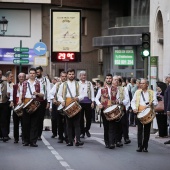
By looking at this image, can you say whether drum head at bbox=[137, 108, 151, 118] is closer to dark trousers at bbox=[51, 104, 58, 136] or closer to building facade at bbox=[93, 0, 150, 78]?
dark trousers at bbox=[51, 104, 58, 136]

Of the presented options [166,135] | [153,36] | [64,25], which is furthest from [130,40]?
[166,135]

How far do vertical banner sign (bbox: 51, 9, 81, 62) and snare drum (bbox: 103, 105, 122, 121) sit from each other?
39.7 feet

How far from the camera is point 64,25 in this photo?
102ft

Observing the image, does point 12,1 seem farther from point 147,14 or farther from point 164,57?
point 164,57

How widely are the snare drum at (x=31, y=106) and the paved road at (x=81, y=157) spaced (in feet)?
3.19

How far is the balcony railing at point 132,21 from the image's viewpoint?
4331 cm

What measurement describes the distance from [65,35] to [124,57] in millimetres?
11519

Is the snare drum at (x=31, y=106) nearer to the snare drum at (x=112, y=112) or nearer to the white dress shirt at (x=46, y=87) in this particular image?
the white dress shirt at (x=46, y=87)

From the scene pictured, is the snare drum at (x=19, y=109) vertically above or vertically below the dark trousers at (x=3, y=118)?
above

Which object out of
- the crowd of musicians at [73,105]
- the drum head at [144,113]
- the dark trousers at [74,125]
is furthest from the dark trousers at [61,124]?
the drum head at [144,113]

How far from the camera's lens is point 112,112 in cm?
1875

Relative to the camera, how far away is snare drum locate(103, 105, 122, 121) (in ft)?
61.4

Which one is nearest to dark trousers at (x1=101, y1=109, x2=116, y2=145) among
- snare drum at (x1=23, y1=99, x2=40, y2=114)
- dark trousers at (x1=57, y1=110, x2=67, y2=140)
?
snare drum at (x1=23, y1=99, x2=40, y2=114)

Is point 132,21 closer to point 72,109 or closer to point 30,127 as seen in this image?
point 30,127
